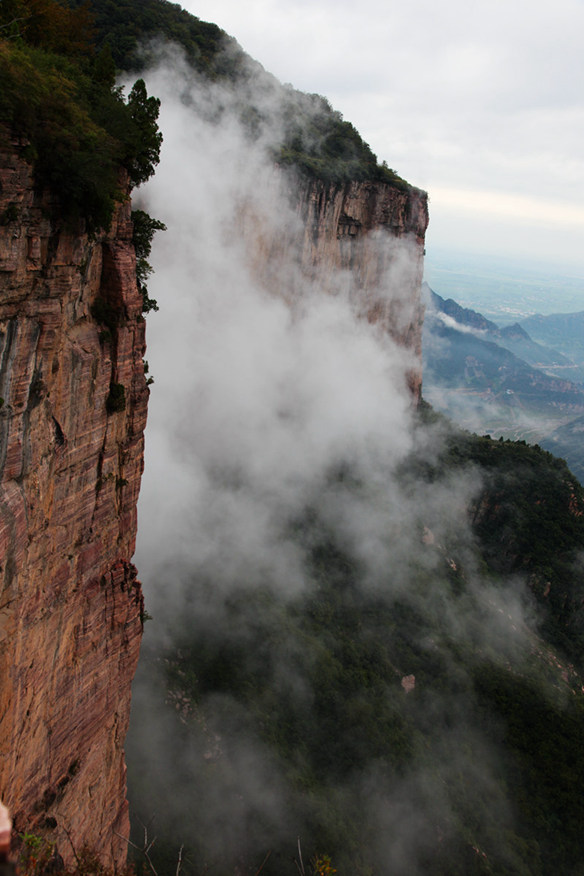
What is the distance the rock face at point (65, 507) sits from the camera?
1358 cm

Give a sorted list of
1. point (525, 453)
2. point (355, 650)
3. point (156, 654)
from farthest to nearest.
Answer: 1. point (525, 453)
2. point (355, 650)
3. point (156, 654)

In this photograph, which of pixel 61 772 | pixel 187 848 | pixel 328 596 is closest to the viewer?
pixel 61 772

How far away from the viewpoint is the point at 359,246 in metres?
67.1

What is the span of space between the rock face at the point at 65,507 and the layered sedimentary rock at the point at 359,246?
3782 cm

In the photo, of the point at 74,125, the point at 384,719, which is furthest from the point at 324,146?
the point at 384,719

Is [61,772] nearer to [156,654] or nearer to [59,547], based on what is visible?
[59,547]

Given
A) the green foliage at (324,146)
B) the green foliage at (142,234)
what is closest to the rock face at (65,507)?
the green foliage at (142,234)

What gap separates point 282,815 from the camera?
36.5 meters

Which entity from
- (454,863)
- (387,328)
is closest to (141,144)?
(454,863)

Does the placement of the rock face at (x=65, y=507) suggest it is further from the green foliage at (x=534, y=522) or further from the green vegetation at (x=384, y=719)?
the green foliage at (x=534, y=522)

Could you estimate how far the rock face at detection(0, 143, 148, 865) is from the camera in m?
13.6

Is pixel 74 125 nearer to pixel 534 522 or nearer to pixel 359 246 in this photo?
pixel 359 246

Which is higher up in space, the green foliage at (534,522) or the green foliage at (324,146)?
the green foliage at (324,146)

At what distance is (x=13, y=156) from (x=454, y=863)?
155 ft
